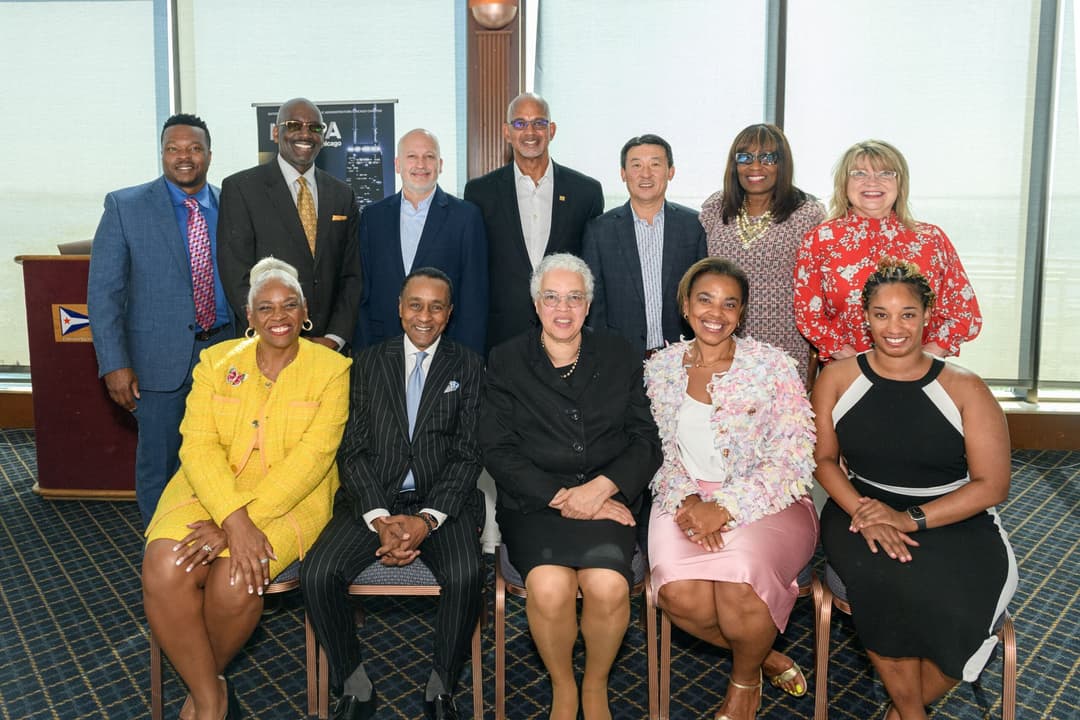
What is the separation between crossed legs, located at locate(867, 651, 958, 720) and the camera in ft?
7.67

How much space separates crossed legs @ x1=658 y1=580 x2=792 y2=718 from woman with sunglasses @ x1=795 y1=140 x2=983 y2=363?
3.69 ft

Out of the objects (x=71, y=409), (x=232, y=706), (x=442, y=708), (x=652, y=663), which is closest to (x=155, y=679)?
(x=232, y=706)

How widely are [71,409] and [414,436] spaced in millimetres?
2895

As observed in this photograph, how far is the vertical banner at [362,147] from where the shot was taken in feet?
18.6

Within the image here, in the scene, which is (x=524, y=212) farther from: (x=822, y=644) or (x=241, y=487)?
(x=822, y=644)

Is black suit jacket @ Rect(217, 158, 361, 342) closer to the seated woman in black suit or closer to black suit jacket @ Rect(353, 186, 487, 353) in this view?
black suit jacket @ Rect(353, 186, 487, 353)

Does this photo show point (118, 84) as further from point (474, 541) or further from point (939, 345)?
point (939, 345)

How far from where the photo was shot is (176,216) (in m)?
3.36

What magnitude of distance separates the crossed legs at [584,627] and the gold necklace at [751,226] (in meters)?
1.53

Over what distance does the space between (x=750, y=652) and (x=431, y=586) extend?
99 cm

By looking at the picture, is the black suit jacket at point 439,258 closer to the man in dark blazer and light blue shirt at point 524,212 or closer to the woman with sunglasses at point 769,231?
the man in dark blazer and light blue shirt at point 524,212

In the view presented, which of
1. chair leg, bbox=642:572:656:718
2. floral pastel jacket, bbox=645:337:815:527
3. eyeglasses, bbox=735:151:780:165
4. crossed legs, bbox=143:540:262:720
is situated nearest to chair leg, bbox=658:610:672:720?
chair leg, bbox=642:572:656:718

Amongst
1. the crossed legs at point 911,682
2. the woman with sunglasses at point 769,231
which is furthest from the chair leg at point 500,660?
the woman with sunglasses at point 769,231

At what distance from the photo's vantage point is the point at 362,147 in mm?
5723
